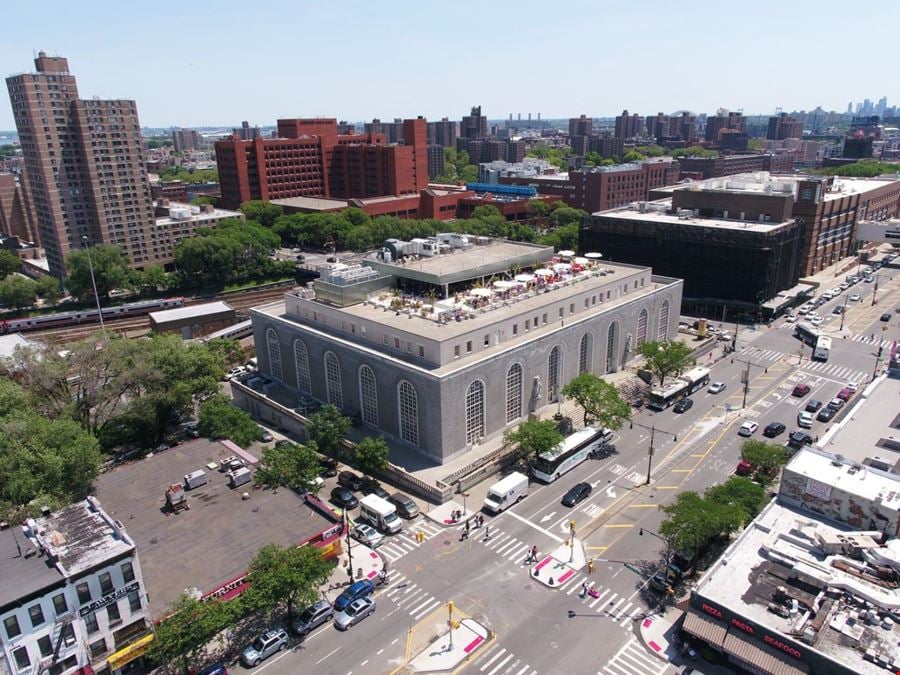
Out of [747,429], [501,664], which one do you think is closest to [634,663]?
[501,664]

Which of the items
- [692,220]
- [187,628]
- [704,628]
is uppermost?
[692,220]

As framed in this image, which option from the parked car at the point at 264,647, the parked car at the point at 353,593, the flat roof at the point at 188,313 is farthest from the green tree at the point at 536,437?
the flat roof at the point at 188,313

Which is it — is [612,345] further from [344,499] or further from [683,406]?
[344,499]

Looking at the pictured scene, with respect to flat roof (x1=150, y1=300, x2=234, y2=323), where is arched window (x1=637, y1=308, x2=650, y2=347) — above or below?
above

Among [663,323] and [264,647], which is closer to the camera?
[264,647]

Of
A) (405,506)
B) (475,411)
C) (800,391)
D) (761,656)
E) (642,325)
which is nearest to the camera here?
(761,656)

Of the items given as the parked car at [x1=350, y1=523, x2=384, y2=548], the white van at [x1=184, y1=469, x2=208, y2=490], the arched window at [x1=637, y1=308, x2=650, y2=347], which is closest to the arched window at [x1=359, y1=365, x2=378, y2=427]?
the parked car at [x1=350, y1=523, x2=384, y2=548]

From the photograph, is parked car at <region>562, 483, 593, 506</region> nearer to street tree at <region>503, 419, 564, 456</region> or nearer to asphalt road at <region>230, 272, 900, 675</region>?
asphalt road at <region>230, 272, 900, 675</region>

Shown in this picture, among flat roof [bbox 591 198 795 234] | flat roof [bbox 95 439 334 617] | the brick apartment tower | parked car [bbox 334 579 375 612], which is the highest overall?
the brick apartment tower
